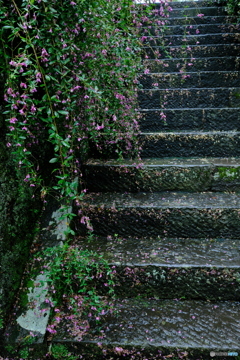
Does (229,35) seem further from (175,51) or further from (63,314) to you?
(63,314)

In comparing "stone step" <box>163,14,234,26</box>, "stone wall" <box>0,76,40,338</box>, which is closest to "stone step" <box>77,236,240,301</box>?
"stone wall" <box>0,76,40,338</box>

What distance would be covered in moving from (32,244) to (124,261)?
521 mm

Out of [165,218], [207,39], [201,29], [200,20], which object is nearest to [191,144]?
[165,218]

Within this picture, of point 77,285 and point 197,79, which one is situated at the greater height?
point 197,79

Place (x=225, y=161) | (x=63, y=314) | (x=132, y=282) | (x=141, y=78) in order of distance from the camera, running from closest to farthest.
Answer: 1. (x=63, y=314)
2. (x=132, y=282)
3. (x=225, y=161)
4. (x=141, y=78)

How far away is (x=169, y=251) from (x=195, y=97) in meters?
1.62

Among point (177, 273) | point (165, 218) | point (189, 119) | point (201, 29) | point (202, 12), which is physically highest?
point (202, 12)

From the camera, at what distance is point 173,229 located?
189 centimetres

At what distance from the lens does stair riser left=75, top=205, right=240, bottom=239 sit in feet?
6.05

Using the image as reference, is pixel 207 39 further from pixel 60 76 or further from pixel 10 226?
pixel 10 226

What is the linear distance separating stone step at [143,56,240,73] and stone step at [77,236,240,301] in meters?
2.17

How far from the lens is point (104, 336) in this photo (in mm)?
1383

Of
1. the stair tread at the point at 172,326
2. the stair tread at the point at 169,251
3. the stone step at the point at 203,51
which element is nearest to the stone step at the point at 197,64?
the stone step at the point at 203,51

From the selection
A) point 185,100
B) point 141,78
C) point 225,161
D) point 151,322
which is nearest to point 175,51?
point 141,78
